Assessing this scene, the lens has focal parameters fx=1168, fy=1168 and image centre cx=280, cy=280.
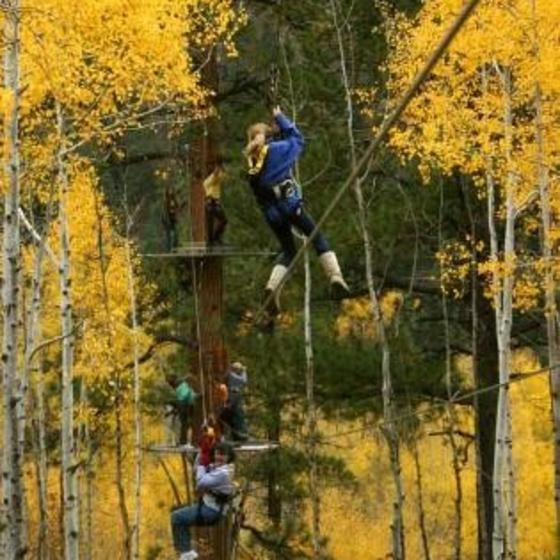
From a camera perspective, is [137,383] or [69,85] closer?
[69,85]

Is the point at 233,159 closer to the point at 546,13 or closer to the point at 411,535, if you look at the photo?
the point at 546,13

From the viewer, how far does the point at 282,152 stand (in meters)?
6.54

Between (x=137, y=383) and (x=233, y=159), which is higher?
(x=233, y=159)

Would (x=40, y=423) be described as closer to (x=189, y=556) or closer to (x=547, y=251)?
(x=547, y=251)

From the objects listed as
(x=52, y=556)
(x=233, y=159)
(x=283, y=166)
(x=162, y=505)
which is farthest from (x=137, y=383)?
(x=283, y=166)

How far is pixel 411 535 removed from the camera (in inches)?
1339

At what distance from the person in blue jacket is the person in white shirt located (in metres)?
3.14

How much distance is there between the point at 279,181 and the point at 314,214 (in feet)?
36.0

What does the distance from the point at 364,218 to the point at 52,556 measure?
642 inches

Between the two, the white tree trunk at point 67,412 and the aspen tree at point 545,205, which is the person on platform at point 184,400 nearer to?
the white tree trunk at point 67,412

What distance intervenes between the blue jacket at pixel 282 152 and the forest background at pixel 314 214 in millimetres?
3035

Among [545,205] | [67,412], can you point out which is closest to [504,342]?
[545,205]

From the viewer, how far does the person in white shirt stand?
974 cm

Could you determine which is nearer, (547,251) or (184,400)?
(184,400)
